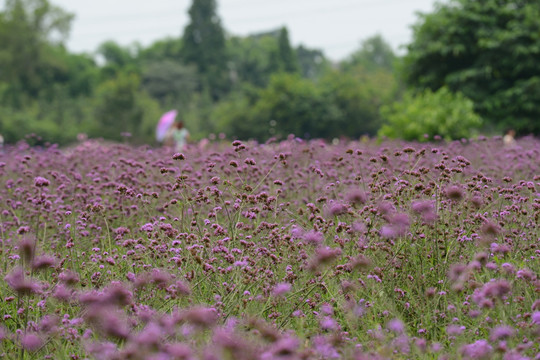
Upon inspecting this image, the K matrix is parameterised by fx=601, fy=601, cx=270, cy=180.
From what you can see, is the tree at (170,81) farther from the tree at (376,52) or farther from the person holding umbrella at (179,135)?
the tree at (376,52)

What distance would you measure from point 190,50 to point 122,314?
200 ft

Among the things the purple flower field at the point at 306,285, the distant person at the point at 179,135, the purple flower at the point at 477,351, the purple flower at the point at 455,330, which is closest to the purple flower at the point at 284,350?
the purple flower field at the point at 306,285

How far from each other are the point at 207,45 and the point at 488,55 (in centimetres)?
4564

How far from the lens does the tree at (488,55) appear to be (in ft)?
59.3

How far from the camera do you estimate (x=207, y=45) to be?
6119 centimetres

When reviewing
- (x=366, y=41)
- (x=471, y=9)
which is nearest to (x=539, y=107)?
(x=471, y=9)

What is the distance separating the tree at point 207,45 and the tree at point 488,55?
4270 centimetres

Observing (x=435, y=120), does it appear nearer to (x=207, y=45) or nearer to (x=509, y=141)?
(x=509, y=141)

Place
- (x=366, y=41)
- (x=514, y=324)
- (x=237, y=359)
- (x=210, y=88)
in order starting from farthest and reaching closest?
(x=366, y=41), (x=210, y=88), (x=514, y=324), (x=237, y=359)

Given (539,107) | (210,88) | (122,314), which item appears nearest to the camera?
(122,314)

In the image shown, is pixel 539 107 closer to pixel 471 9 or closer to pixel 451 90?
pixel 451 90

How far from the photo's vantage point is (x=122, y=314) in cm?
300

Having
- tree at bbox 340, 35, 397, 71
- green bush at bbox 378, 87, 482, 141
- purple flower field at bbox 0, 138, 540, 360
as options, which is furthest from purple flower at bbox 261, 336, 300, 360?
tree at bbox 340, 35, 397, 71

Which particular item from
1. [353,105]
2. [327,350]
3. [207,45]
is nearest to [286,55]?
[207,45]
